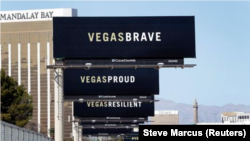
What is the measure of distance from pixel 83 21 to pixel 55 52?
9.81 feet

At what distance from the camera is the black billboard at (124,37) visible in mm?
56062

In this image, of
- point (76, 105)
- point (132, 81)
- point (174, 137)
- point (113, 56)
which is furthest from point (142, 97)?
point (174, 137)

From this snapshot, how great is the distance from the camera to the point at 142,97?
3068 inches

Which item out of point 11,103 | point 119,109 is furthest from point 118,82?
point 11,103

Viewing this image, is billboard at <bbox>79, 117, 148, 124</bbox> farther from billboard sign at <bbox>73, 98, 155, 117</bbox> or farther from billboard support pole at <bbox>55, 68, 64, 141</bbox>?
billboard support pole at <bbox>55, 68, 64, 141</bbox>

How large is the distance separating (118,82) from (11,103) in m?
42.0

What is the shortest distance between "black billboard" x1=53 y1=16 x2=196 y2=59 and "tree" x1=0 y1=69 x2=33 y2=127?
55768 millimetres

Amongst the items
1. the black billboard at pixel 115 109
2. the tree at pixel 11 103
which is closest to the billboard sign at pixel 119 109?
the black billboard at pixel 115 109

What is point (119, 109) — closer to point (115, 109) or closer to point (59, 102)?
point (115, 109)

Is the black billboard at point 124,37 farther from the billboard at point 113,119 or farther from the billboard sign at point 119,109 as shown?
the billboard at point 113,119
